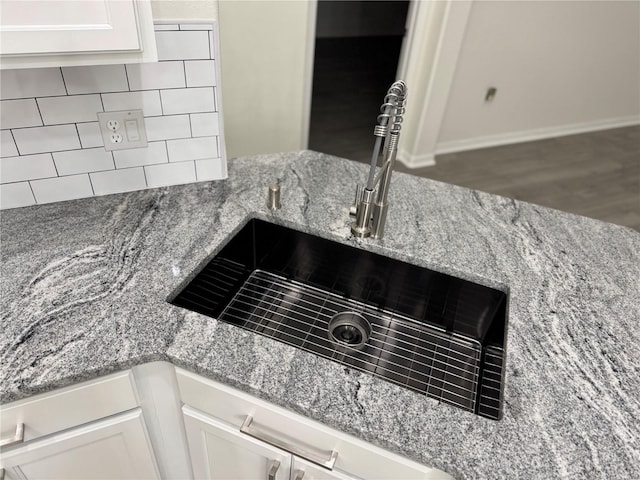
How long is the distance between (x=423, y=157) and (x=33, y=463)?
10.3 feet

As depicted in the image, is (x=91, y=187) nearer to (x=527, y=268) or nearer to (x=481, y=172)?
(x=527, y=268)

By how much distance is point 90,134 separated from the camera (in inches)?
47.2

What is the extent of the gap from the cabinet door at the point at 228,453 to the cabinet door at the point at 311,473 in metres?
0.02

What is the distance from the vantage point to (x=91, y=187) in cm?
128

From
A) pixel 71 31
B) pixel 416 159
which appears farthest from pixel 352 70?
pixel 71 31

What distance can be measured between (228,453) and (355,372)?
0.40m

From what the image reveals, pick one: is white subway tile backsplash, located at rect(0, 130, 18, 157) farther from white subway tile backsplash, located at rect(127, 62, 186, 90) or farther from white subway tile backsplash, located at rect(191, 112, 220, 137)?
white subway tile backsplash, located at rect(191, 112, 220, 137)

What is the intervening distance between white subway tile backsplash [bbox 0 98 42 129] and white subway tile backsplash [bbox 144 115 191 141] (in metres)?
0.26

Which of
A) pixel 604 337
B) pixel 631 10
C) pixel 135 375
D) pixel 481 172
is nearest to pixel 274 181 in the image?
pixel 135 375

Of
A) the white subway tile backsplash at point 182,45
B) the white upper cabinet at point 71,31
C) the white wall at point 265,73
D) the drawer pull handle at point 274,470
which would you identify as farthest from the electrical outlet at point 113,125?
the white wall at point 265,73

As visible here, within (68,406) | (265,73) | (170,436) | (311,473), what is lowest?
(170,436)

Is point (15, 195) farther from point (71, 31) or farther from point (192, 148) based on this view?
point (71, 31)

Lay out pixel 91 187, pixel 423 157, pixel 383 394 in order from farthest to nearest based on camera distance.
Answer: pixel 423 157 → pixel 91 187 → pixel 383 394

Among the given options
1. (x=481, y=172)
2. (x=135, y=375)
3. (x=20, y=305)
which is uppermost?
(x=20, y=305)
